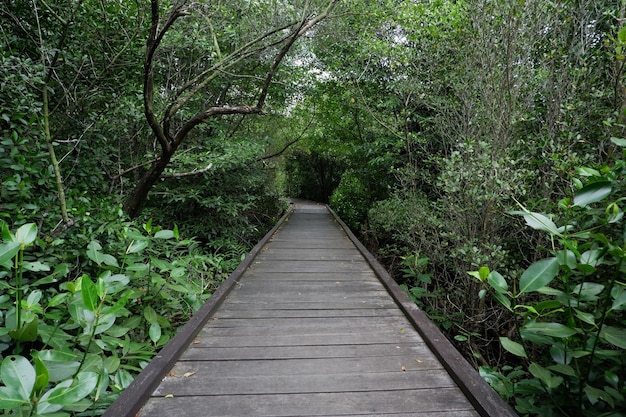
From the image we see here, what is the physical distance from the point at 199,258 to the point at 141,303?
40.5 inches

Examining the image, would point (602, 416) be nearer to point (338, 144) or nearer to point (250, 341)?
point (250, 341)

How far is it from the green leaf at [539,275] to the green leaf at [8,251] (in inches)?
78.2

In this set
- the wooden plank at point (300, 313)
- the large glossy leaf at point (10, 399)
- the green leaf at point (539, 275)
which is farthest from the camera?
the wooden plank at point (300, 313)

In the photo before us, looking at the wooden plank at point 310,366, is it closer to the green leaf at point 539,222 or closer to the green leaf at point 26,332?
the green leaf at point 26,332

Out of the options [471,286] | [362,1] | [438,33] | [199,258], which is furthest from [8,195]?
[362,1]

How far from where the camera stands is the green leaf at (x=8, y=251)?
1.24 meters

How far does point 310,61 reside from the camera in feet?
34.2

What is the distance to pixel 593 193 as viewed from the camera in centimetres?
125

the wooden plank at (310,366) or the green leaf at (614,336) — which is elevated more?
the green leaf at (614,336)

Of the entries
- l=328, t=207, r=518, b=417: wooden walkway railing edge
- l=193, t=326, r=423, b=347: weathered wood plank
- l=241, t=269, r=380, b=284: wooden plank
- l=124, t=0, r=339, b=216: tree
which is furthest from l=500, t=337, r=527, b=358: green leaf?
l=124, t=0, r=339, b=216: tree

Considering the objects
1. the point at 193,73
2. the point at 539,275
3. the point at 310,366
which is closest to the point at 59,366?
the point at 310,366

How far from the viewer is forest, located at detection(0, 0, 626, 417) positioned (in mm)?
1400

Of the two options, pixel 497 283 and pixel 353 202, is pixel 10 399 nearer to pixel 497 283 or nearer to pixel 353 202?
pixel 497 283

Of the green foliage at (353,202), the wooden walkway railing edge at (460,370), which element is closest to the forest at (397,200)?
the wooden walkway railing edge at (460,370)
